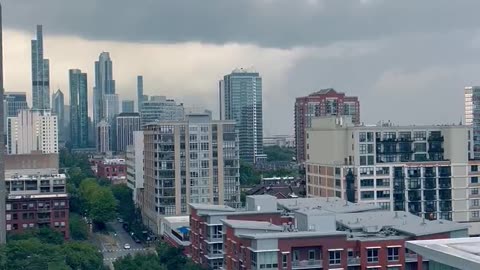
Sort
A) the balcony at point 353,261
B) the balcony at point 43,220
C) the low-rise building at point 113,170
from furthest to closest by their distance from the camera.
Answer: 1. the low-rise building at point 113,170
2. the balcony at point 43,220
3. the balcony at point 353,261

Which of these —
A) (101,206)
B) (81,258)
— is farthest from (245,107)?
(81,258)

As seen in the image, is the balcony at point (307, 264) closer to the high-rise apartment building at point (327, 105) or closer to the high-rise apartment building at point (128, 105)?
the high-rise apartment building at point (327, 105)

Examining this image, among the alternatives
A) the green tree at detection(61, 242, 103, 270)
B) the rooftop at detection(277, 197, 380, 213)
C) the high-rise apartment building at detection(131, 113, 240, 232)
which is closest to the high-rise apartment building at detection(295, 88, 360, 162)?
the high-rise apartment building at detection(131, 113, 240, 232)

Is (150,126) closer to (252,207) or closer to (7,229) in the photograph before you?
(7,229)

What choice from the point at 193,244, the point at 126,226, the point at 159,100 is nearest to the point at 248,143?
the point at 159,100

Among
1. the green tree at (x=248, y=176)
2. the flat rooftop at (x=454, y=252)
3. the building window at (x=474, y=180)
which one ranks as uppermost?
the flat rooftop at (x=454, y=252)

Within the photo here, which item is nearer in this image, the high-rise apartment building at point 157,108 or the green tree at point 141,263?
the green tree at point 141,263

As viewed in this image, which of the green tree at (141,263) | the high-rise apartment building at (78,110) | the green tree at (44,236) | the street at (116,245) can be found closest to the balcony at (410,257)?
the green tree at (141,263)
